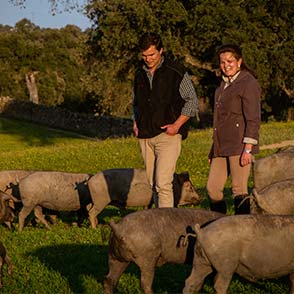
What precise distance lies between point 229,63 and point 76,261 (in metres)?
3.10

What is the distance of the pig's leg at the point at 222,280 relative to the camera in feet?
20.0

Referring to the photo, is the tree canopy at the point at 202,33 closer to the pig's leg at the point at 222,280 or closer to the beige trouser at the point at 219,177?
the beige trouser at the point at 219,177

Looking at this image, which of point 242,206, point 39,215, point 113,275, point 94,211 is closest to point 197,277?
point 113,275

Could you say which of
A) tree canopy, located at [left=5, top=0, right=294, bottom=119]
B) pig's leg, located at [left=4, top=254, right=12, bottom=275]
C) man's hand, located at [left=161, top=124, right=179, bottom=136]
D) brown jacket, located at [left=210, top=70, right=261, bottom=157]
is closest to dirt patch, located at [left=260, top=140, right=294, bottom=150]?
tree canopy, located at [left=5, top=0, right=294, bottom=119]

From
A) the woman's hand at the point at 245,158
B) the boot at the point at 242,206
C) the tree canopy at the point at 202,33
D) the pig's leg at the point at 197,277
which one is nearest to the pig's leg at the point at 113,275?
the pig's leg at the point at 197,277

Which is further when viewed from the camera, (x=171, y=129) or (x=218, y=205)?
(x=218, y=205)

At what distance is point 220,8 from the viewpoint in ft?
109

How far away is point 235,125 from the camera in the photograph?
8.33 m

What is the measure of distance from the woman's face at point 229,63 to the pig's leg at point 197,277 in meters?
2.85

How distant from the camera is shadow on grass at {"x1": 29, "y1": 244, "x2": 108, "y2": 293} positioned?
8.02 m

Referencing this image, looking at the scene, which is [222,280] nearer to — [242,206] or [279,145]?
[242,206]

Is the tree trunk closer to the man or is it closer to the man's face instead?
the man

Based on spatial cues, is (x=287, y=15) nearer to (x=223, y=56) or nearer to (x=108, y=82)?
(x=108, y=82)

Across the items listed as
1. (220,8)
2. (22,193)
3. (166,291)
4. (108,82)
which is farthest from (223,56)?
(108,82)
